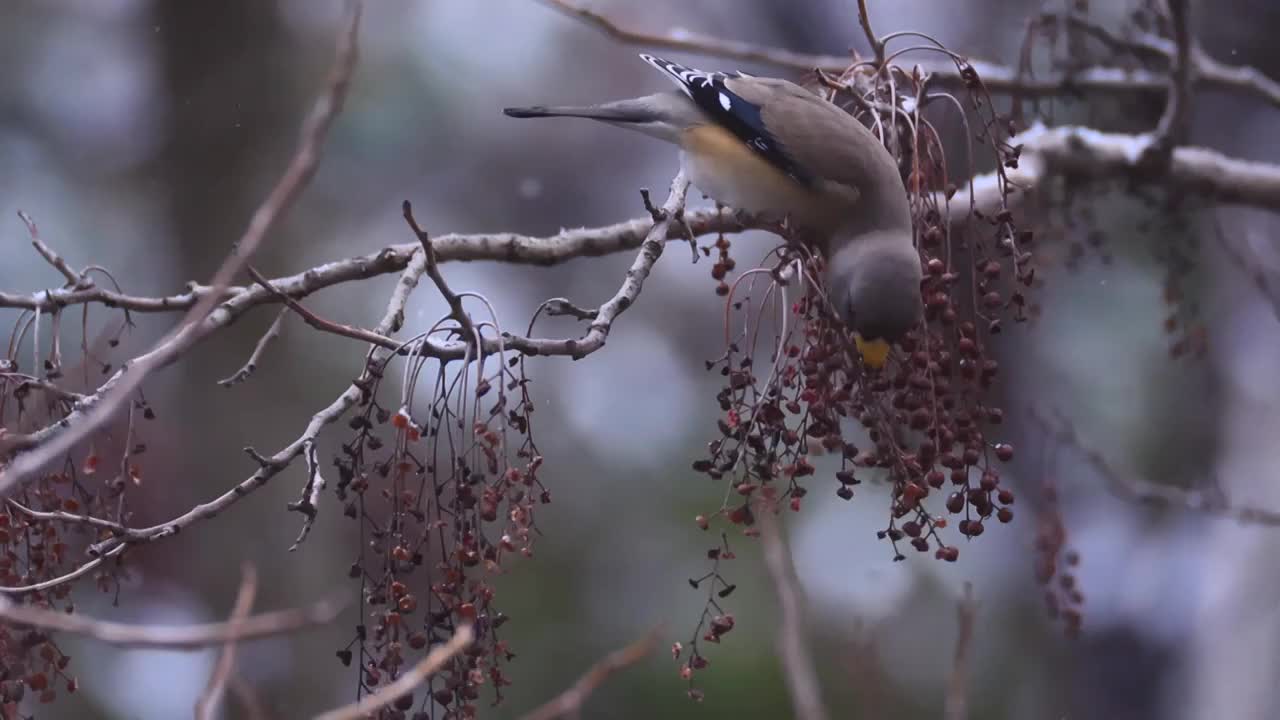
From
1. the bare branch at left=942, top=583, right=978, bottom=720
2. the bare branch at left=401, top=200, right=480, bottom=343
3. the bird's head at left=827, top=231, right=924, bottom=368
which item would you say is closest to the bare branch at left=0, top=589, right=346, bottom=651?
the bare branch at left=401, top=200, right=480, bottom=343

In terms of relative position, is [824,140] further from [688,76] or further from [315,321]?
[315,321]

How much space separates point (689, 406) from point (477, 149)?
4.35 ft

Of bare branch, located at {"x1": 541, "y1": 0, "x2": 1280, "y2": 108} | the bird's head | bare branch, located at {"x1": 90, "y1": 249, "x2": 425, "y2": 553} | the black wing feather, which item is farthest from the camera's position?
bare branch, located at {"x1": 541, "y1": 0, "x2": 1280, "y2": 108}

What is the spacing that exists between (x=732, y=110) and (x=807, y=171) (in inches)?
8.1

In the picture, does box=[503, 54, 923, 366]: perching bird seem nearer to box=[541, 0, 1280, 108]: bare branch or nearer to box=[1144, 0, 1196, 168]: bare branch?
box=[541, 0, 1280, 108]: bare branch

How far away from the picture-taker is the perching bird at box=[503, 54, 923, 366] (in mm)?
1185

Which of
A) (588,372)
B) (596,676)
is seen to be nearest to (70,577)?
(596,676)

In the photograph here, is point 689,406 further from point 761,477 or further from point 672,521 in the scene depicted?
point 761,477

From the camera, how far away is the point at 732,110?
5.15 feet

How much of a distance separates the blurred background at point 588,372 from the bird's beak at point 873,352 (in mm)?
2034

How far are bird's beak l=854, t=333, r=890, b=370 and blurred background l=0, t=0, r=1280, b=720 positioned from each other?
6.67 ft

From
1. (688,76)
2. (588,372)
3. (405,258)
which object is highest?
(588,372)

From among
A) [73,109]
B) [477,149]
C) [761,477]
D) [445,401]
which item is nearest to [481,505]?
[445,401]

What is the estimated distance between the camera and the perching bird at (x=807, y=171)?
1185 millimetres
